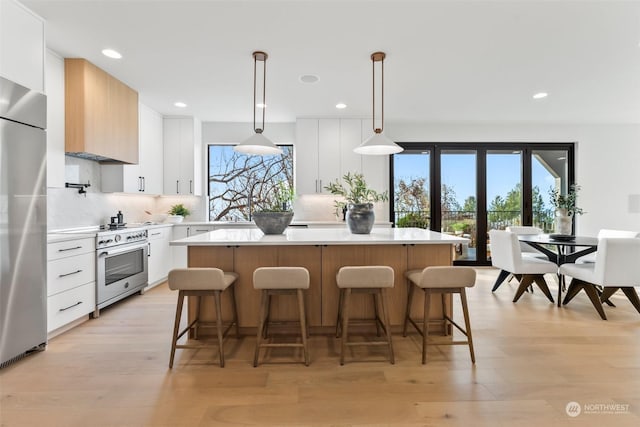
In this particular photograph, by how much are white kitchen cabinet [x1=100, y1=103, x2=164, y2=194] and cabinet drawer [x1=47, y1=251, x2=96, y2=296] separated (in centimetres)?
144

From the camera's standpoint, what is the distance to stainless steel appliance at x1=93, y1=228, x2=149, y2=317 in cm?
318

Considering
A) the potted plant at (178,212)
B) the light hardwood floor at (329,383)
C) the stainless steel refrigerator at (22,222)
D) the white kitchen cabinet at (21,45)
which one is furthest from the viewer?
the potted plant at (178,212)

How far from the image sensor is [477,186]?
5.80 meters

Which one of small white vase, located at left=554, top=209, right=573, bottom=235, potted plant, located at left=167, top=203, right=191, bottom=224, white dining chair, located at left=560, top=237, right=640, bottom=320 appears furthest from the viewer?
potted plant, located at left=167, top=203, right=191, bottom=224

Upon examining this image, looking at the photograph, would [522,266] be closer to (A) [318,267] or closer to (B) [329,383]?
(A) [318,267]

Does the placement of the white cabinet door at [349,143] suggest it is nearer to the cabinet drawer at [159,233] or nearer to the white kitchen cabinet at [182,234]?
the white kitchen cabinet at [182,234]

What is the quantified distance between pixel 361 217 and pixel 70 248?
8.86 ft

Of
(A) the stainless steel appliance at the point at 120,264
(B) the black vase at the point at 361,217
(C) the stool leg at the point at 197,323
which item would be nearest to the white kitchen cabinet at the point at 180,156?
(A) the stainless steel appliance at the point at 120,264

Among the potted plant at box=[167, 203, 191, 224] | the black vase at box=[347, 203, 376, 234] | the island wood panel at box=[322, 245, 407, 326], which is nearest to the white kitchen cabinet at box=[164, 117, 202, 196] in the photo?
the potted plant at box=[167, 203, 191, 224]

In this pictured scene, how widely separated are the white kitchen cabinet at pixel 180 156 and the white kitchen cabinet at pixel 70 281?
7.30ft

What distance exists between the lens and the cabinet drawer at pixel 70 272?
8.55 feet

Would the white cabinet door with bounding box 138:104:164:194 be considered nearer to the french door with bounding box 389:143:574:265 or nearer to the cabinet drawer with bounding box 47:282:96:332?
the cabinet drawer with bounding box 47:282:96:332

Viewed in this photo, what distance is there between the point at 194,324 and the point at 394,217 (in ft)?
13.4

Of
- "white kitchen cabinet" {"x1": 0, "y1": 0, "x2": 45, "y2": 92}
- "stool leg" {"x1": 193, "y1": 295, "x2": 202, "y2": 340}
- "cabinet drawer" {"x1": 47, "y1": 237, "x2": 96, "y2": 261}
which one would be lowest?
"stool leg" {"x1": 193, "y1": 295, "x2": 202, "y2": 340}
